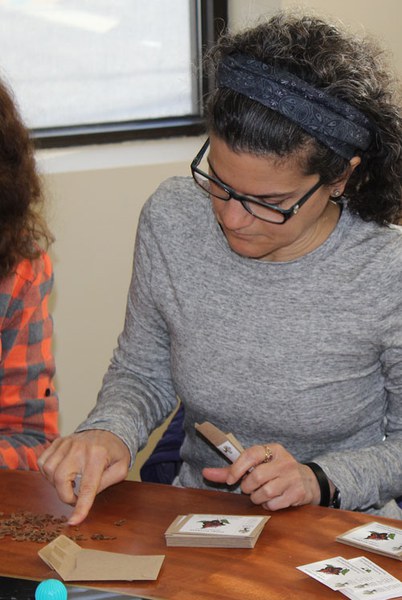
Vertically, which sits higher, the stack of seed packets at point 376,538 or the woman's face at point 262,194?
the woman's face at point 262,194

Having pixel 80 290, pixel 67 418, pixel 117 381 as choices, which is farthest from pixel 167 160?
pixel 117 381

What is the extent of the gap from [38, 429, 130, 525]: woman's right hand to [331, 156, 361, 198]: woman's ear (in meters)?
0.60

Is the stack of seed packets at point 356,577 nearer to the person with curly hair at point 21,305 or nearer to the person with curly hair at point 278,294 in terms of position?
the person with curly hair at point 278,294

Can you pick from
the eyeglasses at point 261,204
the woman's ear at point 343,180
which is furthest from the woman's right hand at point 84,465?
the woman's ear at point 343,180

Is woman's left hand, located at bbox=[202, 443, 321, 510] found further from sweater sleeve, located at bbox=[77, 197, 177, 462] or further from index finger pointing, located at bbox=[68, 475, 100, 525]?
sweater sleeve, located at bbox=[77, 197, 177, 462]

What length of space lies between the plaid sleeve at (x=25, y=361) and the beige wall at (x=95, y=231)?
30.5 inches

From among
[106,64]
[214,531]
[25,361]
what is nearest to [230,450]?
[214,531]

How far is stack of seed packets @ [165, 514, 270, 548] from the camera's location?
1422mm

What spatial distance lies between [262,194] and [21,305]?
0.68 m

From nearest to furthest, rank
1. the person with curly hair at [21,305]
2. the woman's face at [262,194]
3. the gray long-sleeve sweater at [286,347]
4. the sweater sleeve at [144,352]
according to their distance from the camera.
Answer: the woman's face at [262,194]
the gray long-sleeve sweater at [286,347]
the sweater sleeve at [144,352]
the person with curly hair at [21,305]

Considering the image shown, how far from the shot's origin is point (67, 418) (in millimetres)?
2994

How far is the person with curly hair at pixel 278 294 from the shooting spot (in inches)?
63.6

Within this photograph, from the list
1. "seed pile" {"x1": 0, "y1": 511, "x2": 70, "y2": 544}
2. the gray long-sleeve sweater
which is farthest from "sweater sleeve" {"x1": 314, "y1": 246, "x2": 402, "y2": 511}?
"seed pile" {"x1": 0, "y1": 511, "x2": 70, "y2": 544}

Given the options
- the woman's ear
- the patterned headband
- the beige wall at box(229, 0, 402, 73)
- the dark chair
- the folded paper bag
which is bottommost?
the dark chair
